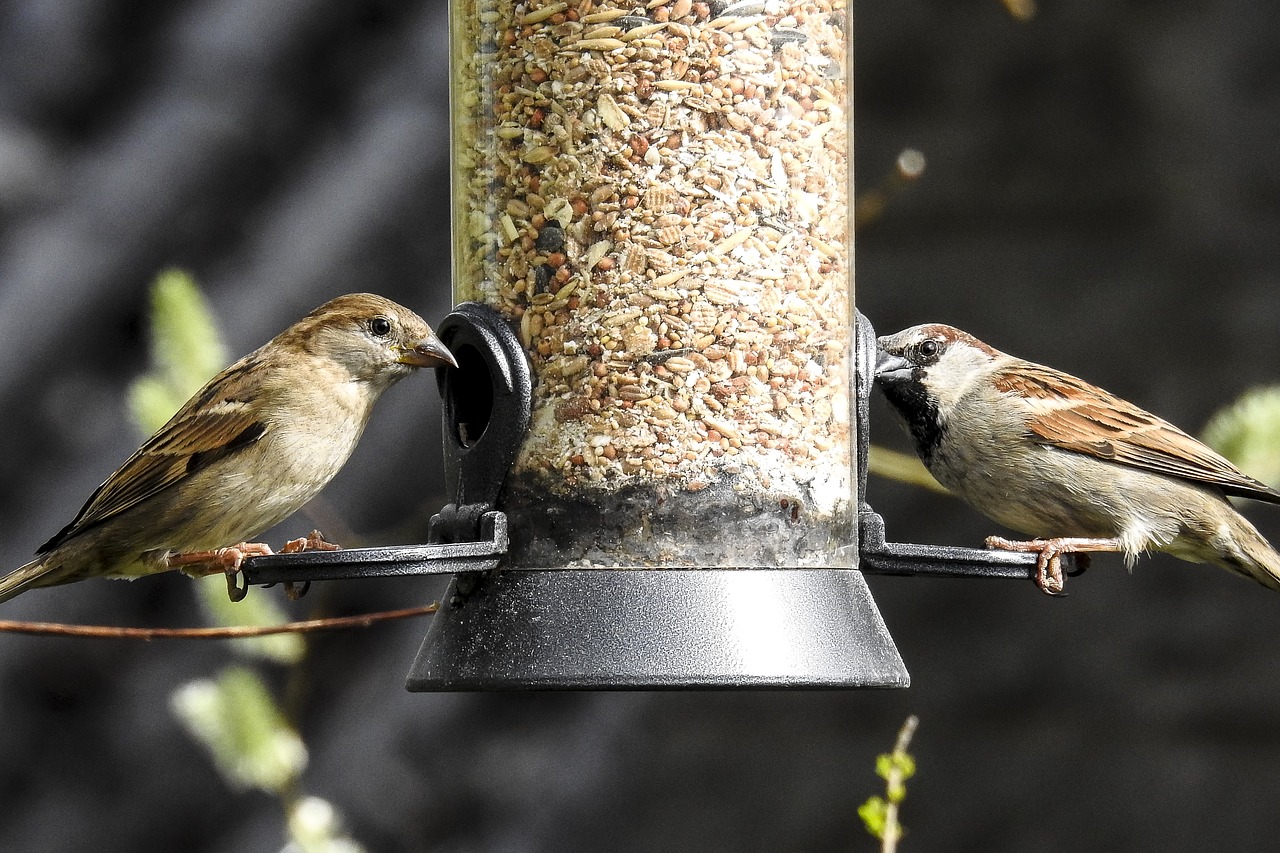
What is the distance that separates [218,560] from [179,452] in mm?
390

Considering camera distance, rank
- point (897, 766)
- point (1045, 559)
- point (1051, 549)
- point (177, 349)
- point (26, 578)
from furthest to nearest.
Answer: point (26, 578)
point (1051, 549)
point (1045, 559)
point (177, 349)
point (897, 766)

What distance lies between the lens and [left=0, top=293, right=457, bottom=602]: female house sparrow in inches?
133

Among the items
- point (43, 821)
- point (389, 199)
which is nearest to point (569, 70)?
point (389, 199)

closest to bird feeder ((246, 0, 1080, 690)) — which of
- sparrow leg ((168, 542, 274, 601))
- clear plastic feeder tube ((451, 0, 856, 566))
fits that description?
clear plastic feeder tube ((451, 0, 856, 566))

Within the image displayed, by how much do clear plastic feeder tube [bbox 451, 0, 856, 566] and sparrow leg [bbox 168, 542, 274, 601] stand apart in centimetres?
53

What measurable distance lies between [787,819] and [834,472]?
2072mm

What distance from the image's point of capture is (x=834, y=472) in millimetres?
2906

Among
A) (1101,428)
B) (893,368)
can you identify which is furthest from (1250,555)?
(893,368)

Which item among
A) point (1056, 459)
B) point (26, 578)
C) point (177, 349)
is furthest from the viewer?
point (1056, 459)

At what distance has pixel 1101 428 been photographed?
12.1 ft

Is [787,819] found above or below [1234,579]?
below

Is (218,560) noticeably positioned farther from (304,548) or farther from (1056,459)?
(1056,459)

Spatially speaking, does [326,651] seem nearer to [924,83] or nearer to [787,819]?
[787,819]

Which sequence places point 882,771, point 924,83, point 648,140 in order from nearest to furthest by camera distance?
point 882,771 → point 648,140 → point 924,83
